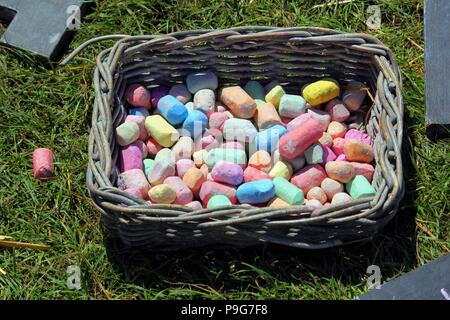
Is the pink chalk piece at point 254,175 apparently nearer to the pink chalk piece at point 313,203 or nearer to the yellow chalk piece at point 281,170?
the yellow chalk piece at point 281,170

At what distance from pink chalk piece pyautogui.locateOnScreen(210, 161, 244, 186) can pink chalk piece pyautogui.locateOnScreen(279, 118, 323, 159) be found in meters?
0.13

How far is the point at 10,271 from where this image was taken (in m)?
2.43

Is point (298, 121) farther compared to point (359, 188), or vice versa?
point (298, 121)

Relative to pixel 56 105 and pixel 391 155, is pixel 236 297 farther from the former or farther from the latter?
pixel 56 105

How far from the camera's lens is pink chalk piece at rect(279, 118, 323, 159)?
2.42 m

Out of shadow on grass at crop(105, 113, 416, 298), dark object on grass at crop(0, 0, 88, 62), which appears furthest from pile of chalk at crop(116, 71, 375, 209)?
dark object on grass at crop(0, 0, 88, 62)

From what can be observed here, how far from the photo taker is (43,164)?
8.43ft

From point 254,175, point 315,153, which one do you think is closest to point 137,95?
point 254,175

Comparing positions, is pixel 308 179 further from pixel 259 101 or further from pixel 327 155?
pixel 259 101

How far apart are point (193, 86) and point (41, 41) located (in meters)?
0.53

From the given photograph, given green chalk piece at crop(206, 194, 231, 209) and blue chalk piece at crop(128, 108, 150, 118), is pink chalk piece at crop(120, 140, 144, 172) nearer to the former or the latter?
blue chalk piece at crop(128, 108, 150, 118)

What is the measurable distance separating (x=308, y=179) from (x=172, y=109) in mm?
407

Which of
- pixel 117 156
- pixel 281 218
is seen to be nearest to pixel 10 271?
pixel 117 156

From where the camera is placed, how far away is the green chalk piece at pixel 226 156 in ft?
8.08
